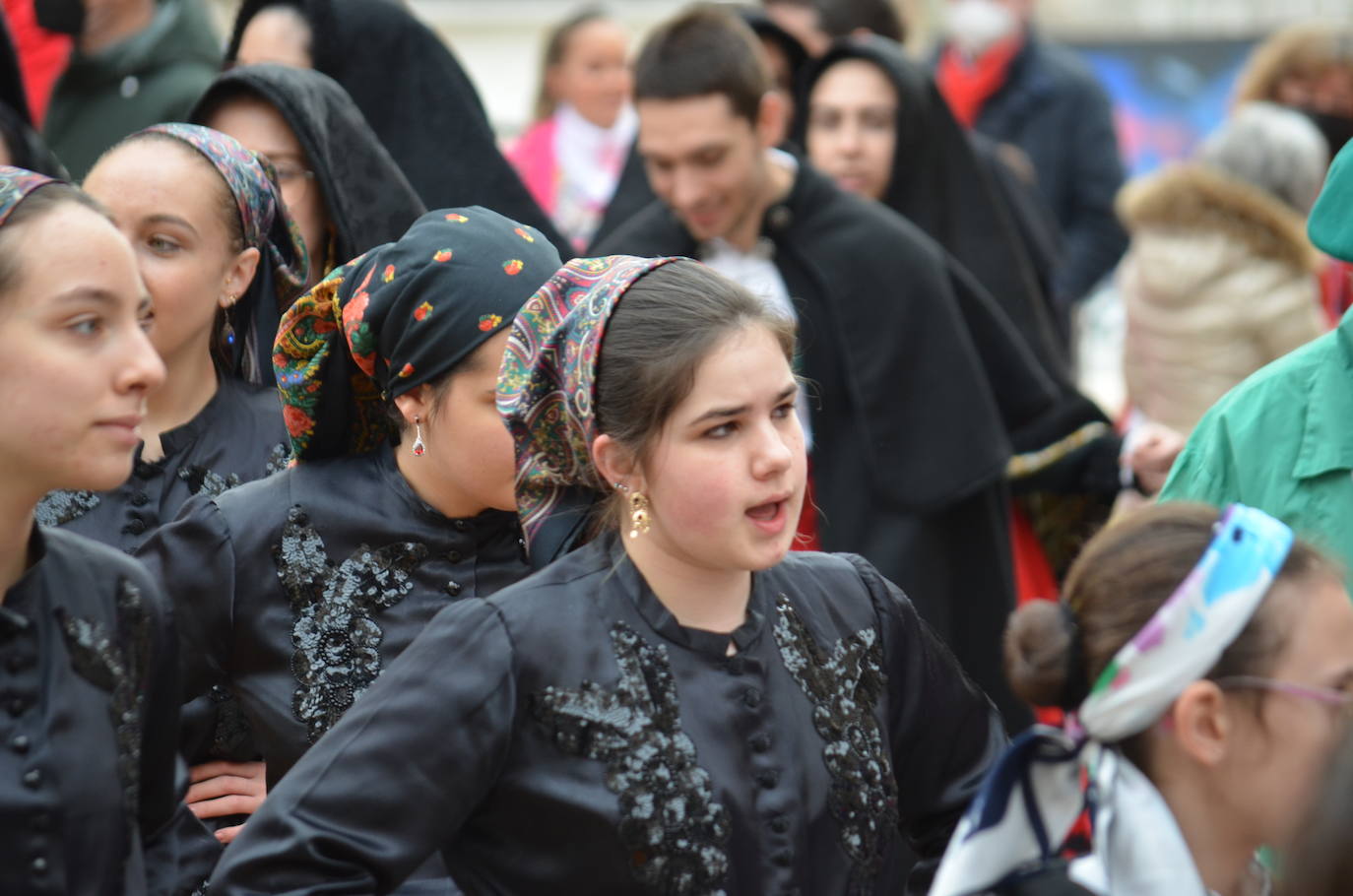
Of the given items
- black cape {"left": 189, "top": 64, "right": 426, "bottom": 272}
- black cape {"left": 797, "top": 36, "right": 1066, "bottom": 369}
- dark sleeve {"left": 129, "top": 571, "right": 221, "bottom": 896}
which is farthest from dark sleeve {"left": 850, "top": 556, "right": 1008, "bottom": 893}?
black cape {"left": 797, "top": 36, "right": 1066, "bottom": 369}

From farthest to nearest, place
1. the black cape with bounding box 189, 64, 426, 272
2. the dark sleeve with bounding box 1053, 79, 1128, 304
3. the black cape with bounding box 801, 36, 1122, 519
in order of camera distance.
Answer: the dark sleeve with bounding box 1053, 79, 1128, 304 → the black cape with bounding box 801, 36, 1122, 519 → the black cape with bounding box 189, 64, 426, 272

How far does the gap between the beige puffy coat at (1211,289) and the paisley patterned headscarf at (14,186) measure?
3.72 meters

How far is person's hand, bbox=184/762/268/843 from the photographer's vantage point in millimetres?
3547

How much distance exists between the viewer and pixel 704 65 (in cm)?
573

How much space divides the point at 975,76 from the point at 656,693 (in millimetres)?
6857

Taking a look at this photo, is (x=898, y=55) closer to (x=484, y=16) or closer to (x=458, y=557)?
(x=458, y=557)

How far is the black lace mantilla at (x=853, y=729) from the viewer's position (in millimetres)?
2863

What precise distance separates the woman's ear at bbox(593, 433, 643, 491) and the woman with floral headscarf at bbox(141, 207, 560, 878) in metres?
0.43

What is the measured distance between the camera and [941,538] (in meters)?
5.64

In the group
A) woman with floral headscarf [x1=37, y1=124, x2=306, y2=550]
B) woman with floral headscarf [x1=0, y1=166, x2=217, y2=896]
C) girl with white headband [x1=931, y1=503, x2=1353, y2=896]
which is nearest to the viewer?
girl with white headband [x1=931, y1=503, x2=1353, y2=896]

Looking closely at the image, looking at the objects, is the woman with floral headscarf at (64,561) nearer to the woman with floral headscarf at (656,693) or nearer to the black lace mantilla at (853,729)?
the woman with floral headscarf at (656,693)

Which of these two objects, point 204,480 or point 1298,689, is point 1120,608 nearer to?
point 1298,689

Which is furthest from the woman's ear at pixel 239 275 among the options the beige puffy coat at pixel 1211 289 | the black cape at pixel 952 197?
the black cape at pixel 952 197

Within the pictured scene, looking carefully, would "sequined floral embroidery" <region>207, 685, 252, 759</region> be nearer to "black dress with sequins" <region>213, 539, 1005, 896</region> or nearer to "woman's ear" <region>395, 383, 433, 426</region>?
"woman's ear" <region>395, 383, 433, 426</region>
